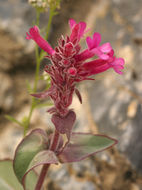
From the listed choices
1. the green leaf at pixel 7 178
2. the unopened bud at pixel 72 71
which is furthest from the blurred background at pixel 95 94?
the unopened bud at pixel 72 71

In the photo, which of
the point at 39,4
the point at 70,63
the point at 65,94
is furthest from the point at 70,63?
the point at 39,4

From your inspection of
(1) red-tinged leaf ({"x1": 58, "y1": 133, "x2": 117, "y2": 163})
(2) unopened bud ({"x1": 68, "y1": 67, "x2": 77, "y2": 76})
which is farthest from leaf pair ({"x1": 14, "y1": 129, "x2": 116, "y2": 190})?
(2) unopened bud ({"x1": 68, "y1": 67, "x2": 77, "y2": 76})

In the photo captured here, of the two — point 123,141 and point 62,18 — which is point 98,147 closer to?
point 123,141

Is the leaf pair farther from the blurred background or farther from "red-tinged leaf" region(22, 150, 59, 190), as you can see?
the blurred background

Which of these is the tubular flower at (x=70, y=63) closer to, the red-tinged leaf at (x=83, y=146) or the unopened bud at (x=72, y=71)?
the unopened bud at (x=72, y=71)

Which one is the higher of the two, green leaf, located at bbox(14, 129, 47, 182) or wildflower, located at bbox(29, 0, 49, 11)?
wildflower, located at bbox(29, 0, 49, 11)

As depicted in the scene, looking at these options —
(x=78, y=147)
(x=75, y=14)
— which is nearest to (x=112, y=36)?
(x=75, y=14)
